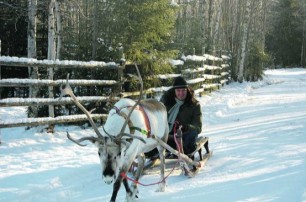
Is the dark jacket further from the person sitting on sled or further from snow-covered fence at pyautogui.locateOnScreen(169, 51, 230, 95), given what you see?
snow-covered fence at pyautogui.locateOnScreen(169, 51, 230, 95)

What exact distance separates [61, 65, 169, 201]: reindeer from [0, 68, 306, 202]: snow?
26.4 inches

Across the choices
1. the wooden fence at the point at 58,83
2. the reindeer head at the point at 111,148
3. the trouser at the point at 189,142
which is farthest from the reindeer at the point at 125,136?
the wooden fence at the point at 58,83

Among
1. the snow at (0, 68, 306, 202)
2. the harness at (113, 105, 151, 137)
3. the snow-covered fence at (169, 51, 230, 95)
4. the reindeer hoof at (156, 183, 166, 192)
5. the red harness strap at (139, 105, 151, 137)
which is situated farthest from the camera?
the snow-covered fence at (169, 51, 230, 95)

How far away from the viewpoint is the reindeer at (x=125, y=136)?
4770mm

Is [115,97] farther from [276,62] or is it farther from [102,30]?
[276,62]

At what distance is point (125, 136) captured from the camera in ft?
16.7

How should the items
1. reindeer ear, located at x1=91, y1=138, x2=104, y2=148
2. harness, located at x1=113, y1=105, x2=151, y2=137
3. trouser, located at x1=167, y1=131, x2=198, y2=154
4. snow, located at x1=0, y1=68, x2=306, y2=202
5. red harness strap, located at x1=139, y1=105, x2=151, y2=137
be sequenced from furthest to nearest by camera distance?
1. trouser, located at x1=167, y1=131, x2=198, y2=154
2. snow, located at x1=0, y1=68, x2=306, y2=202
3. red harness strap, located at x1=139, y1=105, x2=151, y2=137
4. harness, located at x1=113, y1=105, x2=151, y2=137
5. reindeer ear, located at x1=91, y1=138, x2=104, y2=148

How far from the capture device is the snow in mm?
5906

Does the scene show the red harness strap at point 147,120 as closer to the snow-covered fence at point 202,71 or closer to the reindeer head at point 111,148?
the reindeer head at point 111,148

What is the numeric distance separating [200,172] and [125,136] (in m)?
2.51

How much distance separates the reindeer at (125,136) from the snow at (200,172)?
0.67 meters

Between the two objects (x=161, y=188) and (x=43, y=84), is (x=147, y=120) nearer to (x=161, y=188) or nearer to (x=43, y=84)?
(x=161, y=188)

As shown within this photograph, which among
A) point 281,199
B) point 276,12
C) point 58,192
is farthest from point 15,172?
point 276,12

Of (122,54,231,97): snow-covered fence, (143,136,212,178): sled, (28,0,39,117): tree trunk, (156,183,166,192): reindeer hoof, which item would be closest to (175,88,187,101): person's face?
(143,136,212,178): sled
